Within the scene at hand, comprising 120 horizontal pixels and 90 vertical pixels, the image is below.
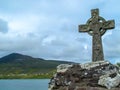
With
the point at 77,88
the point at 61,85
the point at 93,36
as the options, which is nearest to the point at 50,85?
the point at 61,85

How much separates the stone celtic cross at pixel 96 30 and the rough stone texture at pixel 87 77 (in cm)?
628

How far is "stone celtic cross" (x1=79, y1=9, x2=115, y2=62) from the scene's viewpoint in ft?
67.9

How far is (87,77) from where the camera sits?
1398 centimetres

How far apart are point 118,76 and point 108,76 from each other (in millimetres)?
397

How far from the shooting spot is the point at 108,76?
44.4 feet

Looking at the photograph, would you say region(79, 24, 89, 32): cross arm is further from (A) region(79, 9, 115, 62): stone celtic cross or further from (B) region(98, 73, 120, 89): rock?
(B) region(98, 73, 120, 89): rock

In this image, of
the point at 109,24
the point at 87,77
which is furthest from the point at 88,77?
the point at 109,24

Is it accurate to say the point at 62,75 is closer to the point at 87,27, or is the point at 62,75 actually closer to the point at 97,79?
the point at 97,79

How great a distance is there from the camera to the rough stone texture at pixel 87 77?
43.9ft

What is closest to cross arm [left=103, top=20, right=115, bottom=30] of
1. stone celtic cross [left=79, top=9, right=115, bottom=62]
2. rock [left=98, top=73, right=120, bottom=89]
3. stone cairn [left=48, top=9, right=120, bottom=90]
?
stone celtic cross [left=79, top=9, right=115, bottom=62]

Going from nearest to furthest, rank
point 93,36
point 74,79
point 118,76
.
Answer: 1. point 118,76
2. point 74,79
3. point 93,36

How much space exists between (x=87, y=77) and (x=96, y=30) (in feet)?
23.5

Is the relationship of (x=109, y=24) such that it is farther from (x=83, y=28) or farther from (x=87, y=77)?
(x=87, y=77)

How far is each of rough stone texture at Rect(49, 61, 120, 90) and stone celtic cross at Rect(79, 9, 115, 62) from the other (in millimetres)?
6279
